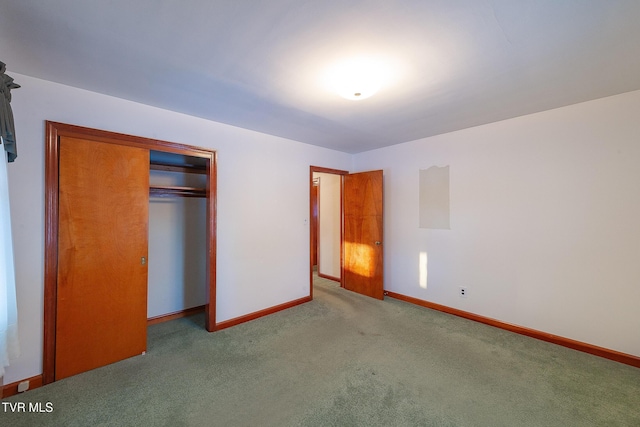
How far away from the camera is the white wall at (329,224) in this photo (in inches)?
206

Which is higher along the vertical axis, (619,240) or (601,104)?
(601,104)

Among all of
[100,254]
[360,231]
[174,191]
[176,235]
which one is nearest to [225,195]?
[174,191]

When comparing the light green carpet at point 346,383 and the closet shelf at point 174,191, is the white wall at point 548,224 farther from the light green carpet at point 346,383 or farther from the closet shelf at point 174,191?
the closet shelf at point 174,191

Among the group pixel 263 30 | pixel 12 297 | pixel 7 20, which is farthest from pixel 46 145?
pixel 263 30

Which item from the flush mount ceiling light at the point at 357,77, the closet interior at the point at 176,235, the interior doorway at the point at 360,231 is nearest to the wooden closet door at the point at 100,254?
the closet interior at the point at 176,235

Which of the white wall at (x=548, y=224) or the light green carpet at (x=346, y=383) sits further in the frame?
the white wall at (x=548, y=224)

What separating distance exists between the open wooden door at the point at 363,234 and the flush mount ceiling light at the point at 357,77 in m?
2.09

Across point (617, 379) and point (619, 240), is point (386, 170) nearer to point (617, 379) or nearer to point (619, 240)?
point (619, 240)

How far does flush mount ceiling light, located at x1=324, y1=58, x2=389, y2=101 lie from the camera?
6.04 ft

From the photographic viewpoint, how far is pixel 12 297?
1555 mm

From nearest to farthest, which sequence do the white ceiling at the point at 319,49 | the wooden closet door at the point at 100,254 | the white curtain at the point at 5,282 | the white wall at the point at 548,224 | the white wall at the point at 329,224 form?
the white ceiling at the point at 319,49, the white curtain at the point at 5,282, the wooden closet door at the point at 100,254, the white wall at the point at 548,224, the white wall at the point at 329,224

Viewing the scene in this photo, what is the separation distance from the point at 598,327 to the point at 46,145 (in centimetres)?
533

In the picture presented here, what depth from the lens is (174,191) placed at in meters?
3.26

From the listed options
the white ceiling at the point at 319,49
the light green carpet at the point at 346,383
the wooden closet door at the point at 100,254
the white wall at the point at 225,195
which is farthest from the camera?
the wooden closet door at the point at 100,254
